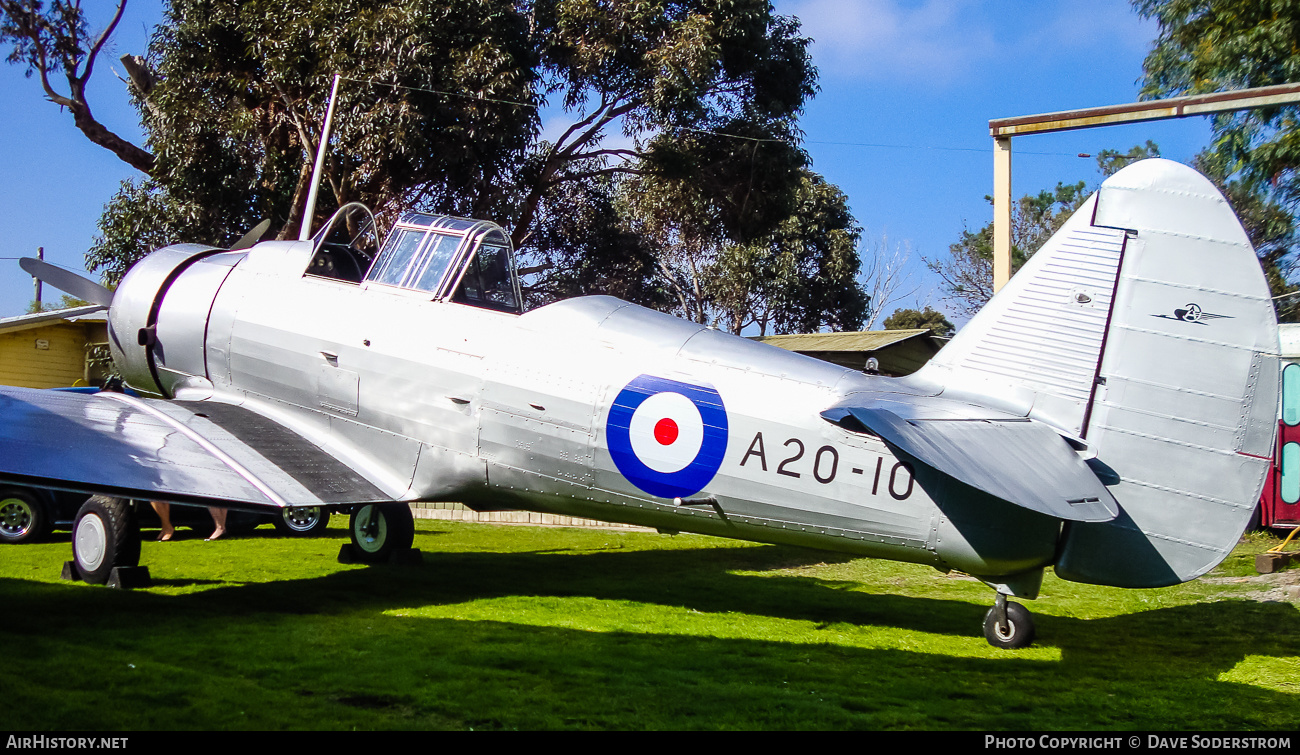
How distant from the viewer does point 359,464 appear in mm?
→ 7203

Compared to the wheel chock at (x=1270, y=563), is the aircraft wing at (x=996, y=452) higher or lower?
higher

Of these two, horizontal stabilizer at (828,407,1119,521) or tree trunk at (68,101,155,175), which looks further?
tree trunk at (68,101,155,175)

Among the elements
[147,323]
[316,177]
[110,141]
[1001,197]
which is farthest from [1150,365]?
[110,141]

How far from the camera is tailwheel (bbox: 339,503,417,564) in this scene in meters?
8.68

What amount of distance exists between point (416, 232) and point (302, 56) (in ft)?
26.4

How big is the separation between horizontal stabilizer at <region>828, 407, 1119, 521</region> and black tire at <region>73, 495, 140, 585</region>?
5.34 metres

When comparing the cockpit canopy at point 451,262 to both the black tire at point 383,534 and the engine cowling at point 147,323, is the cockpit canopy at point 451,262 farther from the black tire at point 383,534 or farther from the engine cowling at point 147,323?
the black tire at point 383,534

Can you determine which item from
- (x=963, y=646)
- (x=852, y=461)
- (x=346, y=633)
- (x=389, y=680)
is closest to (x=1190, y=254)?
(x=852, y=461)

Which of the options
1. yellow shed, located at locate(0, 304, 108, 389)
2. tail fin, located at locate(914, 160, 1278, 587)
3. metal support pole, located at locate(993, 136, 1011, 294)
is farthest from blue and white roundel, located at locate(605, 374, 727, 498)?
yellow shed, located at locate(0, 304, 108, 389)

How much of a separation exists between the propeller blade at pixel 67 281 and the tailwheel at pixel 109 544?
2.99 m

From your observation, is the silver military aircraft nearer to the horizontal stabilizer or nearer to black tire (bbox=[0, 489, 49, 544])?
the horizontal stabilizer

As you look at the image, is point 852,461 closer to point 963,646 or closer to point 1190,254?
point 963,646

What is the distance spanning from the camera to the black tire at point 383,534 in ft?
28.5
